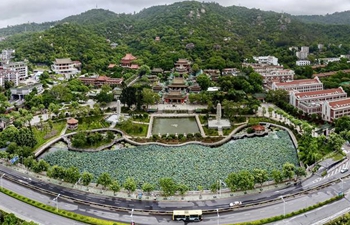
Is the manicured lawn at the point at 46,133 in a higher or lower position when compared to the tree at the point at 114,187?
higher

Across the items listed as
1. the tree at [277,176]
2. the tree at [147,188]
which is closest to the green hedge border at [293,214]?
the tree at [277,176]

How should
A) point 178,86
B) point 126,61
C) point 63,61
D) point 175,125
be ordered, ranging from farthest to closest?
point 126,61
point 63,61
point 178,86
point 175,125

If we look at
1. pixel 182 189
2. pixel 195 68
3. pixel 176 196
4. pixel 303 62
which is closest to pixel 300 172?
pixel 182 189

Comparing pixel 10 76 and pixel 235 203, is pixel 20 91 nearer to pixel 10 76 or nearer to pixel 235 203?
pixel 10 76

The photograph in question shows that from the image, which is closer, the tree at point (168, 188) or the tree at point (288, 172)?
the tree at point (168, 188)

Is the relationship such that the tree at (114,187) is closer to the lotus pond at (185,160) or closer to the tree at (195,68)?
the lotus pond at (185,160)

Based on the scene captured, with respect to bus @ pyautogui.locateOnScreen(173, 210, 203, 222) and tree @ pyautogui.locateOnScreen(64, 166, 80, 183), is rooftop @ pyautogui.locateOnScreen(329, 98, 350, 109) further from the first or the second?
tree @ pyautogui.locateOnScreen(64, 166, 80, 183)

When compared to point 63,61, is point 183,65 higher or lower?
lower

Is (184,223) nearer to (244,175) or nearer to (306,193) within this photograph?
(244,175)

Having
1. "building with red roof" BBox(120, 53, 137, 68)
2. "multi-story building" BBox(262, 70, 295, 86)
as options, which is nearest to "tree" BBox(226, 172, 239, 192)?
"multi-story building" BBox(262, 70, 295, 86)
